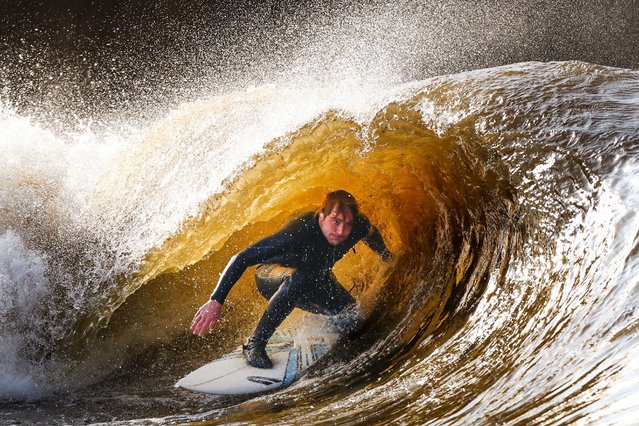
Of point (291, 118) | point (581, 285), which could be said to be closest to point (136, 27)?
point (291, 118)

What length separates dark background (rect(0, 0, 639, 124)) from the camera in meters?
5.96

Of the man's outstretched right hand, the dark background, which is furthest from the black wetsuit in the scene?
the dark background

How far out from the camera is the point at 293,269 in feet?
10.2

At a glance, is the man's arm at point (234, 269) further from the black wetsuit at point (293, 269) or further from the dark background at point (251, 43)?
the dark background at point (251, 43)

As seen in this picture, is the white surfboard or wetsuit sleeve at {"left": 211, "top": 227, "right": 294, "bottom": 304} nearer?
the white surfboard

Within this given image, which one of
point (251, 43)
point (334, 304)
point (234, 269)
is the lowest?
point (334, 304)

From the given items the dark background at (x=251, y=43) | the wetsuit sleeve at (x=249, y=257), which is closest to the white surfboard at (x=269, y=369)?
the wetsuit sleeve at (x=249, y=257)

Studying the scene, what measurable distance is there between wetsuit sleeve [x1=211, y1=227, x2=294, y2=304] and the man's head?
0.54ft

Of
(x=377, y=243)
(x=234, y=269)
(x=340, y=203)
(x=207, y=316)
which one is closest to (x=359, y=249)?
(x=377, y=243)

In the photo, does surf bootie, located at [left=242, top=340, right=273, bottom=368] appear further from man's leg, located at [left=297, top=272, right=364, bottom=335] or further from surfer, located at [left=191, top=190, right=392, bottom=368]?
man's leg, located at [left=297, top=272, right=364, bottom=335]

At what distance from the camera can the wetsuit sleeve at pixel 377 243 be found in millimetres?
3211

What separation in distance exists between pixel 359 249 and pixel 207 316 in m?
0.75

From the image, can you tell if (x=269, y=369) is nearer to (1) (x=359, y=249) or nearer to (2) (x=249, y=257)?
(2) (x=249, y=257)

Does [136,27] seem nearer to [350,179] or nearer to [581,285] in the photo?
[350,179]
